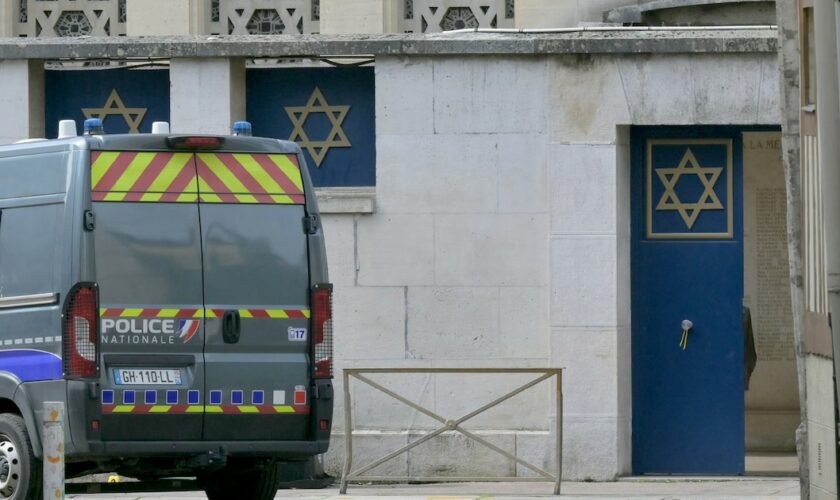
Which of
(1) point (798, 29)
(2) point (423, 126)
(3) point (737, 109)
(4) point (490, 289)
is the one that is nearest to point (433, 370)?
→ (4) point (490, 289)

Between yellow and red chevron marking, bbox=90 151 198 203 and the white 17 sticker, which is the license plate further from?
yellow and red chevron marking, bbox=90 151 198 203

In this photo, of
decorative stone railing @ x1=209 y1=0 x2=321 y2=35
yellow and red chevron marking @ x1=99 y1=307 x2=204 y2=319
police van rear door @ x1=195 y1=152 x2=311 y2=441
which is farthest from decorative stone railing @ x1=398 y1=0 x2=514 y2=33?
yellow and red chevron marking @ x1=99 y1=307 x2=204 y2=319

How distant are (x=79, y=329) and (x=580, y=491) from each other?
5.06 metres

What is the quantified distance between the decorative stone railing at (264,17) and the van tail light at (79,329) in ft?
29.1

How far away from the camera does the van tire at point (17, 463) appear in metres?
11.0

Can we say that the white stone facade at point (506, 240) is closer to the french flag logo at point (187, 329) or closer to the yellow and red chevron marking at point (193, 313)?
the yellow and red chevron marking at point (193, 313)

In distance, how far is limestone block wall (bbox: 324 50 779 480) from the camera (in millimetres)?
15133

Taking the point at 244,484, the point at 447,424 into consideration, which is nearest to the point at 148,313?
the point at 244,484

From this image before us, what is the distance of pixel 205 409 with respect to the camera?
11.1 metres

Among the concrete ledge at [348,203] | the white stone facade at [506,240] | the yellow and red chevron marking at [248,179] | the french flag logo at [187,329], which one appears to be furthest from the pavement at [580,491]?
the yellow and red chevron marking at [248,179]

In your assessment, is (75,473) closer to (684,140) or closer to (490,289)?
(490,289)

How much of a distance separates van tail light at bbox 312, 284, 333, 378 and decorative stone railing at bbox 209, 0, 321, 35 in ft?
26.9

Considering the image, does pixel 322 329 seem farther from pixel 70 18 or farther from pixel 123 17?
pixel 70 18

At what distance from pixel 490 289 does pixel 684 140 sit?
2.07 m
